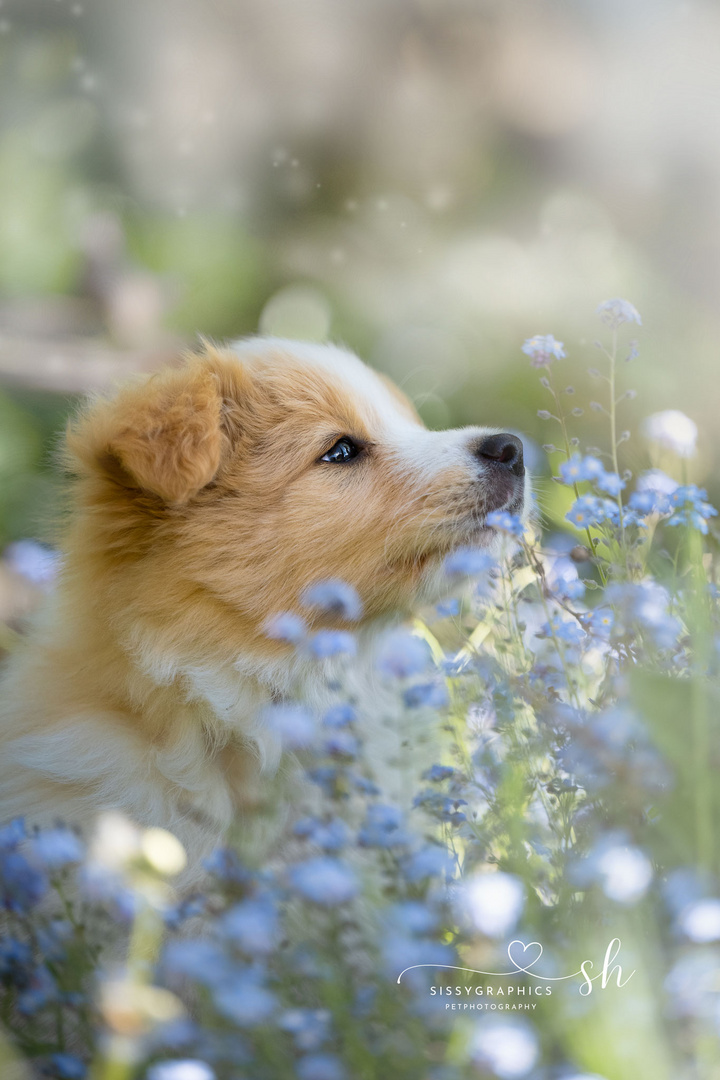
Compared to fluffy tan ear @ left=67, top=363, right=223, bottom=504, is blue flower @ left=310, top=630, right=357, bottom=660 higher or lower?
lower

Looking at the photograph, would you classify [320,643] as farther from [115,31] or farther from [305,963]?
[115,31]

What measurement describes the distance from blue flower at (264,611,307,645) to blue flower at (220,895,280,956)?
28 cm

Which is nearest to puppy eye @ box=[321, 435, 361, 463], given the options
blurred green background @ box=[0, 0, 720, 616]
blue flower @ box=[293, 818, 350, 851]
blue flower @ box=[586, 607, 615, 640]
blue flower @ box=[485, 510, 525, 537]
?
blurred green background @ box=[0, 0, 720, 616]

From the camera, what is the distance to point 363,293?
5.08ft

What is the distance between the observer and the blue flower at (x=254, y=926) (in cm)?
71

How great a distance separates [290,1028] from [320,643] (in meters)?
0.35

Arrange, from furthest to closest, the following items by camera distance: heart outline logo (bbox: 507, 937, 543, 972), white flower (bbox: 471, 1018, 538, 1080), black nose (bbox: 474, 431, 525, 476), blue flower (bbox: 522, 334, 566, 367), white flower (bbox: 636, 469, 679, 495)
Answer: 1. black nose (bbox: 474, 431, 525, 476)
2. blue flower (bbox: 522, 334, 566, 367)
3. white flower (bbox: 636, 469, 679, 495)
4. heart outline logo (bbox: 507, 937, 543, 972)
5. white flower (bbox: 471, 1018, 538, 1080)

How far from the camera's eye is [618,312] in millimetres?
1264

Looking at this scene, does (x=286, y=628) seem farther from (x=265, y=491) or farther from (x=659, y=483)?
(x=659, y=483)

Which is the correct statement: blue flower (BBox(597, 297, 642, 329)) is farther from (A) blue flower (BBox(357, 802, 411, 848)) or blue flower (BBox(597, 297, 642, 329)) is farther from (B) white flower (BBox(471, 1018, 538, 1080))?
(B) white flower (BBox(471, 1018, 538, 1080))

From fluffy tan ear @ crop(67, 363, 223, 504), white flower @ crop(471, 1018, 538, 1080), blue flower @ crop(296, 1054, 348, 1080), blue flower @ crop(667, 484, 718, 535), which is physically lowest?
blue flower @ crop(296, 1054, 348, 1080)

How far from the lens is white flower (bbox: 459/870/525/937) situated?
2.37ft

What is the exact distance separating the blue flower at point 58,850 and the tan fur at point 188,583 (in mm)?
219

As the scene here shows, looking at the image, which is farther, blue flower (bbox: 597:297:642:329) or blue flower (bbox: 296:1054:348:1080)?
blue flower (bbox: 597:297:642:329)
